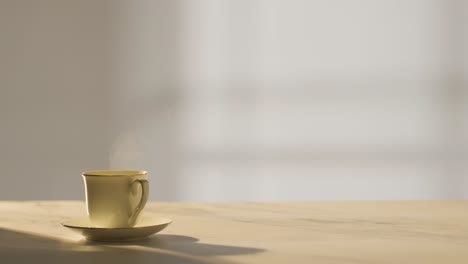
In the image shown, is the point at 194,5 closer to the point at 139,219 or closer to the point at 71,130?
the point at 71,130

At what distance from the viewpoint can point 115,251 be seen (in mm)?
858

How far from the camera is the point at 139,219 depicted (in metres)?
1.02

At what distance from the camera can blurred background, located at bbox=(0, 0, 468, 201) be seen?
10.2ft

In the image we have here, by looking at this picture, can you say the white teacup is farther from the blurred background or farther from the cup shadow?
the blurred background

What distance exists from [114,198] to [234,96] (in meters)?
2.23

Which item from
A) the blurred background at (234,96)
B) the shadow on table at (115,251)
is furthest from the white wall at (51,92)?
the shadow on table at (115,251)

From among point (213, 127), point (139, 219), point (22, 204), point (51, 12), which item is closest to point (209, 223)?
point (139, 219)

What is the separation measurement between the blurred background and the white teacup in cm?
219

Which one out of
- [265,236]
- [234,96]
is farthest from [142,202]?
[234,96]

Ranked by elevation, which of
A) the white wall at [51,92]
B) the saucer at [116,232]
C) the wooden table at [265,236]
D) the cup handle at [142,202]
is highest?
the white wall at [51,92]

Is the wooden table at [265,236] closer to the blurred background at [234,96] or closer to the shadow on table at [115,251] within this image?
the shadow on table at [115,251]

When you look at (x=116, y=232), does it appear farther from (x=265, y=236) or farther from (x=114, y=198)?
(x=265, y=236)

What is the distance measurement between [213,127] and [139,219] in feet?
7.08

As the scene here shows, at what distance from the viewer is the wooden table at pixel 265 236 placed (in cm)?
83
